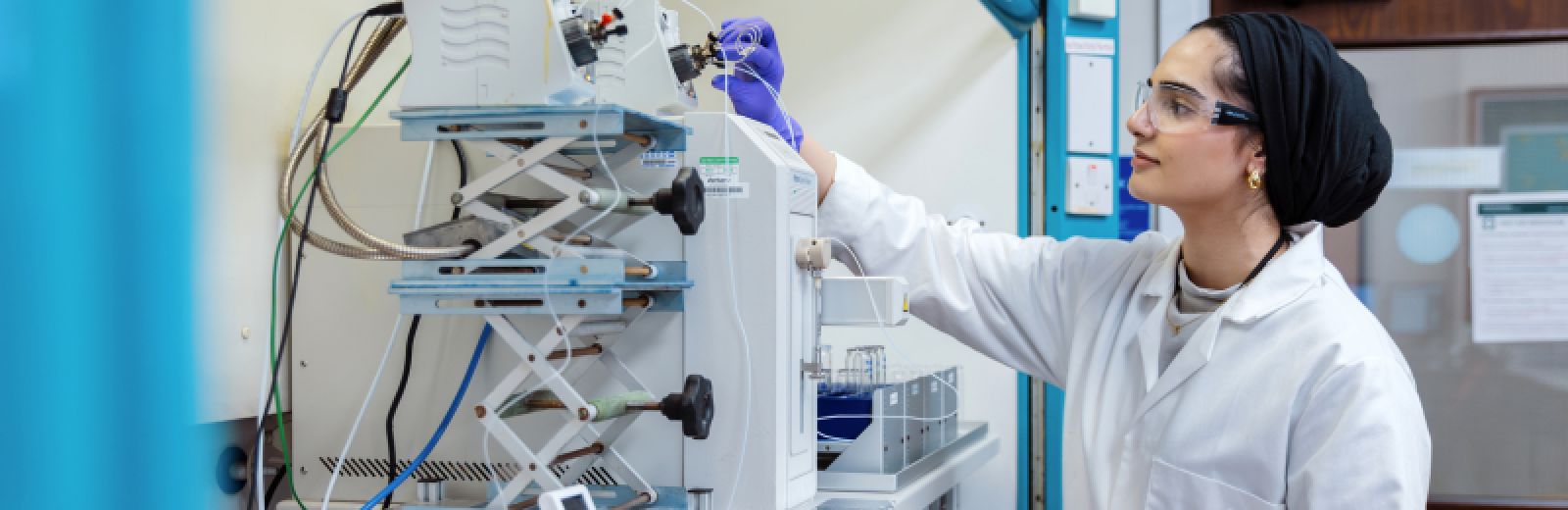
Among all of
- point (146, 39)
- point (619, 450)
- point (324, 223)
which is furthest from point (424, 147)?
point (146, 39)

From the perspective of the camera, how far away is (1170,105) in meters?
1.51

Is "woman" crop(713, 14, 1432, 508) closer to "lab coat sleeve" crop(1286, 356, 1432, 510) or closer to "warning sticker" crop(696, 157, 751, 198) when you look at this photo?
"lab coat sleeve" crop(1286, 356, 1432, 510)

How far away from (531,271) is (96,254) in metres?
0.89

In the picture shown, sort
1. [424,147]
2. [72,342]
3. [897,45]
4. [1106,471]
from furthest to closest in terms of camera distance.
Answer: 1. [897,45]
2. [1106,471]
3. [424,147]
4. [72,342]

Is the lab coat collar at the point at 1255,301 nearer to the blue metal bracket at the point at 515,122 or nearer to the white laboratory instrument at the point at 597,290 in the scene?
the white laboratory instrument at the point at 597,290

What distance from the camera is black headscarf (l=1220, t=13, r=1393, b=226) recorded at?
Answer: 1.43 m

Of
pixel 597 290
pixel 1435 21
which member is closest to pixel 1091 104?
pixel 1435 21

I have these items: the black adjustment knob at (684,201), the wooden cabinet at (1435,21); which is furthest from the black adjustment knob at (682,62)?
the wooden cabinet at (1435,21)

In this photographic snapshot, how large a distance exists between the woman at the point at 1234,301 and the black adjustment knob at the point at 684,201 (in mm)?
340

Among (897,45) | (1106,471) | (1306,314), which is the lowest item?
(1106,471)

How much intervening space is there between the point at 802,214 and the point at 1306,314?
2.17ft

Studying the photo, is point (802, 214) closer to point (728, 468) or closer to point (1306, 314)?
point (728, 468)

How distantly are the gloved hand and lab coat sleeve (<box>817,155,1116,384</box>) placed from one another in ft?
0.55

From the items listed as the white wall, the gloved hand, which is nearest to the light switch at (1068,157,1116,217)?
the white wall
